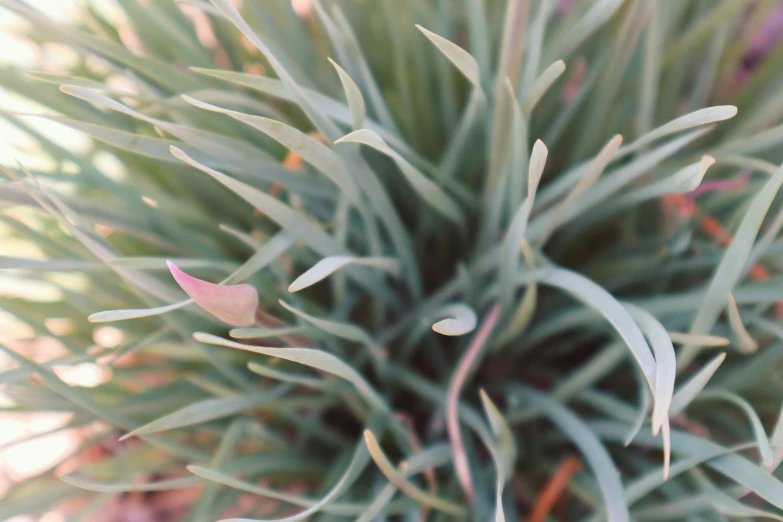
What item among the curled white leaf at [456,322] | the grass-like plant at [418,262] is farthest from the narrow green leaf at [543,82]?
the curled white leaf at [456,322]

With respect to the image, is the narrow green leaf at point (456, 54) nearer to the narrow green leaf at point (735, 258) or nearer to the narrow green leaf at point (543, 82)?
the narrow green leaf at point (543, 82)

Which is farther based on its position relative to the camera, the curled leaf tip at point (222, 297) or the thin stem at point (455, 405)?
the thin stem at point (455, 405)

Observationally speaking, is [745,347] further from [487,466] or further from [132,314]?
[132,314]

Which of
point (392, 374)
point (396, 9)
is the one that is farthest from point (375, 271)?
point (396, 9)

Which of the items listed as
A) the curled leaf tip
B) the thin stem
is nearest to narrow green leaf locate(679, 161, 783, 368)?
the thin stem

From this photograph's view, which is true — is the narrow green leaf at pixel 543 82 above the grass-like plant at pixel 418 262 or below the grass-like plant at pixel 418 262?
above

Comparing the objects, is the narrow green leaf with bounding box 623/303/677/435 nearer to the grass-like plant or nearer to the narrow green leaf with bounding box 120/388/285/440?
the grass-like plant

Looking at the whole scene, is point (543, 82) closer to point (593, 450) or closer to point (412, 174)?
point (412, 174)
